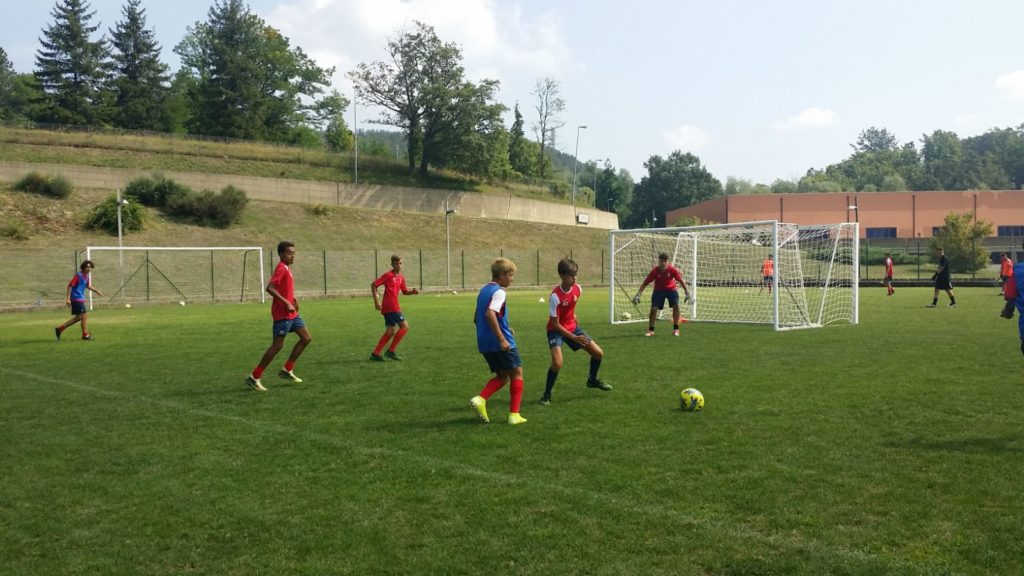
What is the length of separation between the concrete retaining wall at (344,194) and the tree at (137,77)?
2048cm

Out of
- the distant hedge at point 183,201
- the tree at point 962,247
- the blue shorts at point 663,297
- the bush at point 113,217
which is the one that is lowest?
the blue shorts at point 663,297

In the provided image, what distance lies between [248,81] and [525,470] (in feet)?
233

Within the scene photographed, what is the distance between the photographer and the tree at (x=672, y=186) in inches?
4444

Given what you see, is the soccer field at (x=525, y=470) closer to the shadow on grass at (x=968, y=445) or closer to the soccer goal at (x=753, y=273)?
the shadow on grass at (x=968, y=445)

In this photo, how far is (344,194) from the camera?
197 feet

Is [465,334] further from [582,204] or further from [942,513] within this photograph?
[582,204]

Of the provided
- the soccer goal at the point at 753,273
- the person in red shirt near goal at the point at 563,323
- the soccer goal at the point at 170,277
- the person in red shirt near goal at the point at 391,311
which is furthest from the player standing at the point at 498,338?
the soccer goal at the point at 170,277

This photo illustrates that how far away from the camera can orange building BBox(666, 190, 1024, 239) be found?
72.9 metres

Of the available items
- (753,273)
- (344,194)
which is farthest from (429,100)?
(753,273)

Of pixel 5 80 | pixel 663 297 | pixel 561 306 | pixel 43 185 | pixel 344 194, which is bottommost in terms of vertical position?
pixel 663 297

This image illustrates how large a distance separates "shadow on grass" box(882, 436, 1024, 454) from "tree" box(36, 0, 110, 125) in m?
71.3

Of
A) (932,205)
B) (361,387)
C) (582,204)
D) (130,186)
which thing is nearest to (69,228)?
(130,186)

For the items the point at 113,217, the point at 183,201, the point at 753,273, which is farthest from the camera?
the point at 183,201

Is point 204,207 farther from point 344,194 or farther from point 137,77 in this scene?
point 137,77
